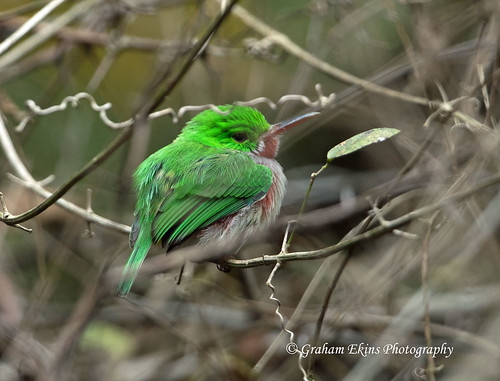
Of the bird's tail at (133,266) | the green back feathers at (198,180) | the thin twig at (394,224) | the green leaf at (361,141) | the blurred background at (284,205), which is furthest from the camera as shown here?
the blurred background at (284,205)

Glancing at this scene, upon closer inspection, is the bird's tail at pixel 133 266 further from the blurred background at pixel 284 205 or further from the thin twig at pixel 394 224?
the thin twig at pixel 394 224

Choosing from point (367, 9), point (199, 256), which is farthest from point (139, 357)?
point (367, 9)

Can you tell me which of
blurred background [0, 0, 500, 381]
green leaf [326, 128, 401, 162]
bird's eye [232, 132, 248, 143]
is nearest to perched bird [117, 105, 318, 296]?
bird's eye [232, 132, 248, 143]

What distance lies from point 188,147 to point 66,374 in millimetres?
1521

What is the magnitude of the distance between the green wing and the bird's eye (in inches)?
4.7

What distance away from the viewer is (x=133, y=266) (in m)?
2.91

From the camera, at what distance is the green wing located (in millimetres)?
3066

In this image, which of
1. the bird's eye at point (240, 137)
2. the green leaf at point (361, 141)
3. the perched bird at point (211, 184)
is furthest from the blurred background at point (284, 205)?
the green leaf at point (361, 141)

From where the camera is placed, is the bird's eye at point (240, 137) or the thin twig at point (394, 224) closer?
the thin twig at point (394, 224)

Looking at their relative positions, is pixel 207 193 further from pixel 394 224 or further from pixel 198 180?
pixel 394 224

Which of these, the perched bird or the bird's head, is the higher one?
the bird's head

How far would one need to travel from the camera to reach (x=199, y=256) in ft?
10.3

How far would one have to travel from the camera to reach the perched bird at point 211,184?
308 centimetres

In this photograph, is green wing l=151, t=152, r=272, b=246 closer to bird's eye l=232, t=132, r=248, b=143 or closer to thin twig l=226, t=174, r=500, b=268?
bird's eye l=232, t=132, r=248, b=143
